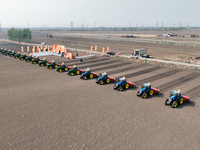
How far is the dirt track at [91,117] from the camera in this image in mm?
11961

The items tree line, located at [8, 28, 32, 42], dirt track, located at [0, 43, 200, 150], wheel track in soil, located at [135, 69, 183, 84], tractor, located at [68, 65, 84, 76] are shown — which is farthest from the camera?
tree line, located at [8, 28, 32, 42]

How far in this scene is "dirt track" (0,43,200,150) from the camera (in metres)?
12.0

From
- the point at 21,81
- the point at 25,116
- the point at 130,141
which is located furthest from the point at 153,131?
the point at 21,81

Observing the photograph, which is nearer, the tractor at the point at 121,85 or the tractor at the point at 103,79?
the tractor at the point at 121,85

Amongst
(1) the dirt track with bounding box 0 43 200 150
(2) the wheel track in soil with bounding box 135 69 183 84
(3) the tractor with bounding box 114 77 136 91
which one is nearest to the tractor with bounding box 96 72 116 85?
(1) the dirt track with bounding box 0 43 200 150

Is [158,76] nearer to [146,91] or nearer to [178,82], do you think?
[178,82]

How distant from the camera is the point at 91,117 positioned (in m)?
15.1

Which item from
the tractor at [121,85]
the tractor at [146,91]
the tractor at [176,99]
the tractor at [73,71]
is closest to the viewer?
the tractor at [176,99]

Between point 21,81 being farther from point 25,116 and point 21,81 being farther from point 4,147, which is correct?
point 4,147

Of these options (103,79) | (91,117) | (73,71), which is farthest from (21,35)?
(91,117)

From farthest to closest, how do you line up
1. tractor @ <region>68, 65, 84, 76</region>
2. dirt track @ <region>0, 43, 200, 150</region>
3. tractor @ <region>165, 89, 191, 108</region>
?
tractor @ <region>68, 65, 84, 76</region> < tractor @ <region>165, 89, 191, 108</region> < dirt track @ <region>0, 43, 200, 150</region>

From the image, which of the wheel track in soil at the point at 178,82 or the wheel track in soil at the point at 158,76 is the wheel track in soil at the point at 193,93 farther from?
the wheel track in soil at the point at 158,76

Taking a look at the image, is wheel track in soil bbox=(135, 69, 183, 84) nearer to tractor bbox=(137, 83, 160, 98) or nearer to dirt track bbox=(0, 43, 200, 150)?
dirt track bbox=(0, 43, 200, 150)

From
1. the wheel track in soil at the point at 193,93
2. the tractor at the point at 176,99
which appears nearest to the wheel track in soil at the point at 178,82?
the wheel track in soil at the point at 193,93
